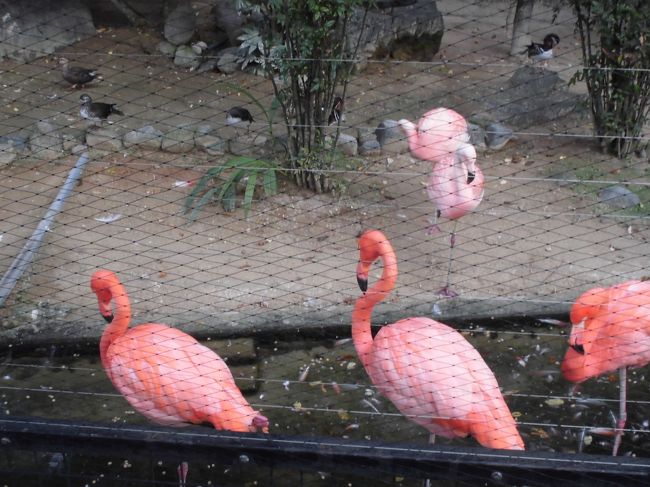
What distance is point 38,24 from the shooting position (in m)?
5.59

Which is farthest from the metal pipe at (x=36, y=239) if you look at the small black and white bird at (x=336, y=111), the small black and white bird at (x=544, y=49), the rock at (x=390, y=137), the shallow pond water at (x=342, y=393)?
the small black and white bird at (x=544, y=49)

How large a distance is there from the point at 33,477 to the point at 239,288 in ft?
3.80

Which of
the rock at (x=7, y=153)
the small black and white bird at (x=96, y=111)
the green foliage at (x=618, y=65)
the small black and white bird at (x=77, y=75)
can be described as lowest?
the rock at (x=7, y=153)

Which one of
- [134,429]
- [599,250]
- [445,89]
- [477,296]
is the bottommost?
[134,429]

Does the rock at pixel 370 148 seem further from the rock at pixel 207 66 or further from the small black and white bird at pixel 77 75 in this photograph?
the small black and white bird at pixel 77 75

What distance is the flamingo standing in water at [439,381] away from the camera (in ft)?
7.79

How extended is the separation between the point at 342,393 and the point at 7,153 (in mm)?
2404

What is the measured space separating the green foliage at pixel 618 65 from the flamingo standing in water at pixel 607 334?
1.53 m

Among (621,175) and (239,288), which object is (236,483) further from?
(621,175)

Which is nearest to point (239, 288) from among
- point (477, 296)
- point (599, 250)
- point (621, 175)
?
point (477, 296)

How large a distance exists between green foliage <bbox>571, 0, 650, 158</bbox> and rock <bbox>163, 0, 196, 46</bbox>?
2608mm

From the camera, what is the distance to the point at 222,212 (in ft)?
13.2

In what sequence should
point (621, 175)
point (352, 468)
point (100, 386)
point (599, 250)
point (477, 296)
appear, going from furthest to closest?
point (621, 175)
point (599, 250)
point (477, 296)
point (100, 386)
point (352, 468)

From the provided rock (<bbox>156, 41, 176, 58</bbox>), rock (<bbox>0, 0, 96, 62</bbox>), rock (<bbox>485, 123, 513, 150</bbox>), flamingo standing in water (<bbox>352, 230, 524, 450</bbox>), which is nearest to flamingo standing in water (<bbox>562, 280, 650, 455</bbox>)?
flamingo standing in water (<bbox>352, 230, 524, 450</bbox>)
